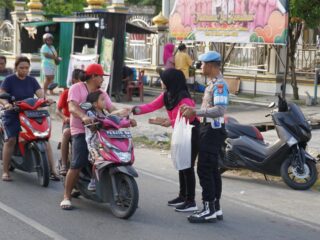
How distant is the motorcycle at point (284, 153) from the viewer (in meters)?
8.21

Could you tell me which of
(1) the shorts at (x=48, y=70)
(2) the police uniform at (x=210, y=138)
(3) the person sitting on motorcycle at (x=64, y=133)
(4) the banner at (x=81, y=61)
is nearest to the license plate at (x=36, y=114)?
(3) the person sitting on motorcycle at (x=64, y=133)

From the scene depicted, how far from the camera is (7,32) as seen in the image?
3048cm

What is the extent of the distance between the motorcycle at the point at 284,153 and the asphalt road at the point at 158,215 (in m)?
0.22

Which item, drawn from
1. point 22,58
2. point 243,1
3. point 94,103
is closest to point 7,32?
point 243,1

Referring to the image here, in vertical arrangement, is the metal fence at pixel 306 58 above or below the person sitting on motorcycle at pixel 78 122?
above

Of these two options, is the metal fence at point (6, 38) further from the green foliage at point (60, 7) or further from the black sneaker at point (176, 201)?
the black sneaker at point (176, 201)

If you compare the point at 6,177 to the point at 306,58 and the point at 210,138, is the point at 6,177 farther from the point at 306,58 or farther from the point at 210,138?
the point at 306,58

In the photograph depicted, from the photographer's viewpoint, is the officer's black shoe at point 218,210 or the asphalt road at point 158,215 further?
the officer's black shoe at point 218,210

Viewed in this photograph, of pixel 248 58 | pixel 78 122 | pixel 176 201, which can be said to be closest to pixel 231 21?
pixel 248 58

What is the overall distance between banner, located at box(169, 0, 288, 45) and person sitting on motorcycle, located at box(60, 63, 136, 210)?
8.43 metres

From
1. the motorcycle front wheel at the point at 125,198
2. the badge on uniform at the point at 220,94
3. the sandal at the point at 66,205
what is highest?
the badge on uniform at the point at 220,94

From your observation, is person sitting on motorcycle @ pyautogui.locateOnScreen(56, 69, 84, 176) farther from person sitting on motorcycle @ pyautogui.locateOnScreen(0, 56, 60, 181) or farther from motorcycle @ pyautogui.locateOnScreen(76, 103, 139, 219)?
motorcycle @ pyautogui.locateOnScreen(76, 103, 139, 219)

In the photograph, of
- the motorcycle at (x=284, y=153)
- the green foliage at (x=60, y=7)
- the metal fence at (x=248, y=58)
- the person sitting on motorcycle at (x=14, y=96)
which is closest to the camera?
the motorcycle at (x=284, y=153)

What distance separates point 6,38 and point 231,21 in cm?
1683
